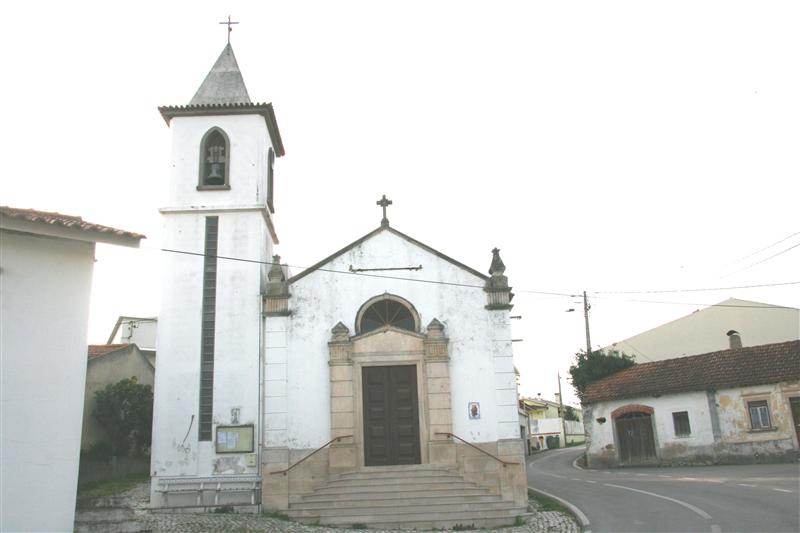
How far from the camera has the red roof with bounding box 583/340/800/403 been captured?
84.1ft

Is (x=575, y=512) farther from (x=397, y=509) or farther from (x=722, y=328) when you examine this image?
(x=722, y=328)

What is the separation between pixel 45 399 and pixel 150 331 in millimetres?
26895

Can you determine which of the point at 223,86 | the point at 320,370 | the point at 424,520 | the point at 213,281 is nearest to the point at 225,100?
the point at 223,86

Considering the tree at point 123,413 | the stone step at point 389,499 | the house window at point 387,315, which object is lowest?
the stone step at point 389,499

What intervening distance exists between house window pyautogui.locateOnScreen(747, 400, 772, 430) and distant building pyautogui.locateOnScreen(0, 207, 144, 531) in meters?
23.4

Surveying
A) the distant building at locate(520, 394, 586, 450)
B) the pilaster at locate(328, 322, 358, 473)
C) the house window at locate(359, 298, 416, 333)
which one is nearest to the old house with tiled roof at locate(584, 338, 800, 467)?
the house window at locate(359, 298, 416, 333)

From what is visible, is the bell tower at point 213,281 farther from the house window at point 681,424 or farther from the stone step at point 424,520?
the house window at point 681,424

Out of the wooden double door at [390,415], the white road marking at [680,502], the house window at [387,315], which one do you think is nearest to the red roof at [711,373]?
the white road marking at [680,502]

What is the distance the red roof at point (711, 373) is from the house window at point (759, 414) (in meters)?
0.76

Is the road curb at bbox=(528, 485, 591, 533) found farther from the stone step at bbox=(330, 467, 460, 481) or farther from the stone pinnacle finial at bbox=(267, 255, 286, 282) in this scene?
the stone pinnacle finial at bbox=(267, 255, 286, 282)

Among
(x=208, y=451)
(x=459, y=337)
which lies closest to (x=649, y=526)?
(x=459, y=337)

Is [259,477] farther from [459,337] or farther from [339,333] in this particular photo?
[459,337]

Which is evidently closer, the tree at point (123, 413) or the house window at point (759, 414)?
the tree at point (123, 413)

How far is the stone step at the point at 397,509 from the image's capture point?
1573 cm
